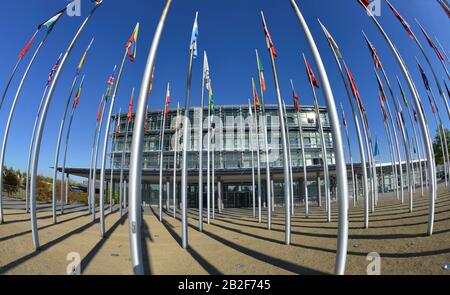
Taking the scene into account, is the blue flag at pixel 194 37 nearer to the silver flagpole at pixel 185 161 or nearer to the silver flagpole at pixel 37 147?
the silver flagpole at pixel 185 161

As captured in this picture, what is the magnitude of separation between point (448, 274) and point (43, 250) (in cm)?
983

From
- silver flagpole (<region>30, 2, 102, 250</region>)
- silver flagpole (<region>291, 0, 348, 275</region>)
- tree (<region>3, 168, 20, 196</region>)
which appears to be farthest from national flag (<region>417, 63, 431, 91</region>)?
tree (<region>3, 168, 20, 196</region>)

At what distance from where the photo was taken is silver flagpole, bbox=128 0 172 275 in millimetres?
4516

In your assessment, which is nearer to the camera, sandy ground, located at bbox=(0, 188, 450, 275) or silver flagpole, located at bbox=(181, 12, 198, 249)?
sandy ground, located at bbox=(0, 188, 450, 275)

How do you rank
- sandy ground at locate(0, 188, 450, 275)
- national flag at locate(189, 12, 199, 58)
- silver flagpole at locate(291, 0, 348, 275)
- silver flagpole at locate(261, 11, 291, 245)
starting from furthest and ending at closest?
national flag at locate(189, 12, 199, 58) < silver flagpole at locate(261, 11, 291, 245) < sandy ground at locate(0, 188, 450, 275) < silver flagpole at locate(291, 0, 348, 275)

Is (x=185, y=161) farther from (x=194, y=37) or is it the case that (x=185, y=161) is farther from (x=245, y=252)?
(x=194, y=37)

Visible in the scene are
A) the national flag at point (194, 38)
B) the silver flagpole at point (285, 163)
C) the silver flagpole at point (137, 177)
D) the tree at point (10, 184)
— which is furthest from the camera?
the tree at point (10, 184)

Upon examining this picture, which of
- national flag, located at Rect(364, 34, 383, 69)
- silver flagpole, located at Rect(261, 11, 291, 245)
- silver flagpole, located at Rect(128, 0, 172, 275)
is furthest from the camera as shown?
national flag, located at Rect(364, 34, 383, 69)

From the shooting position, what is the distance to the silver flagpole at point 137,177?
14.8 ft

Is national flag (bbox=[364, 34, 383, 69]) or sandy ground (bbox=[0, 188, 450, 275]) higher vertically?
national flag (bbox=[364, 34, 383, 69])

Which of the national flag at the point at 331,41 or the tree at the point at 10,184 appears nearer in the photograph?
the national flag at the point at 331,41

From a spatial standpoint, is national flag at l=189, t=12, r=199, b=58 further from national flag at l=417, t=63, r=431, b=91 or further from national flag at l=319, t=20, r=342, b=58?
national flag at l=417, t=63, r=431, b=91

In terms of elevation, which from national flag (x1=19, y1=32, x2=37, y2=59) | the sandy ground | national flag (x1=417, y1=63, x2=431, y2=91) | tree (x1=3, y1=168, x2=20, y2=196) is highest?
national flag (x1=19, y1=32, x2=37, y2=59)

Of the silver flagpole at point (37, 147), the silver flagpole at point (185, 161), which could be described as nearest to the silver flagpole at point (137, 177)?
the silver flagpole at point (185, 161)
